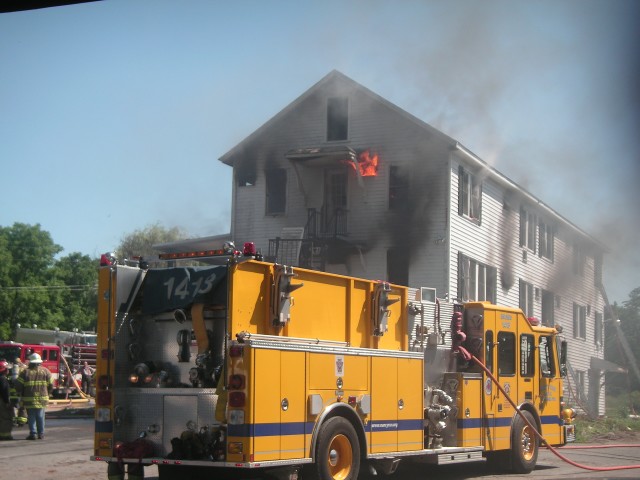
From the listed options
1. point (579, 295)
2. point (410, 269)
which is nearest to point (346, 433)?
point (410, 269)

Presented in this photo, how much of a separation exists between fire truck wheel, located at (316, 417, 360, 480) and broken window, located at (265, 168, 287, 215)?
1791cm

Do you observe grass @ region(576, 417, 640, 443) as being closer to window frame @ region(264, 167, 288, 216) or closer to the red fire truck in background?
window frame @ region(264, 167, 288, 216)

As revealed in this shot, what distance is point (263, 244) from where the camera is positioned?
2811 centimetres

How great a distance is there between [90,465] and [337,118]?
52.7ft

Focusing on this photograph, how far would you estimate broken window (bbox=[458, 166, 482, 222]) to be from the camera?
1060 inches

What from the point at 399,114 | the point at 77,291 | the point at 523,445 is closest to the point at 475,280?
the point at 399,114

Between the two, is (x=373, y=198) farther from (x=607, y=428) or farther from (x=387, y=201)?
(x=607, y=428)

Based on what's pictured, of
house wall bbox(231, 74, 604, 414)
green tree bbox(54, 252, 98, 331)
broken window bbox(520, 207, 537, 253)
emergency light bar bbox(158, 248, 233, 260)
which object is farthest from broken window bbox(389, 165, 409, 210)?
green tree bbox(54, 252, 98, 331)

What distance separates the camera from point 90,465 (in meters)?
13.7

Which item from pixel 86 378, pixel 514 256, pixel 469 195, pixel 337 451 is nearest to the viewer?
pixel 337 451

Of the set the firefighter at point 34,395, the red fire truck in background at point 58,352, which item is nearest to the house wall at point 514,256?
the firefighter at point 34,395

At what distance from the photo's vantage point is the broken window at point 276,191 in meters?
28.2

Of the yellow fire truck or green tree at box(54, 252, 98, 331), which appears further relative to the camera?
green tree at box(54, 252, 98, 331)

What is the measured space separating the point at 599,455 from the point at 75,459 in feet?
32.1
